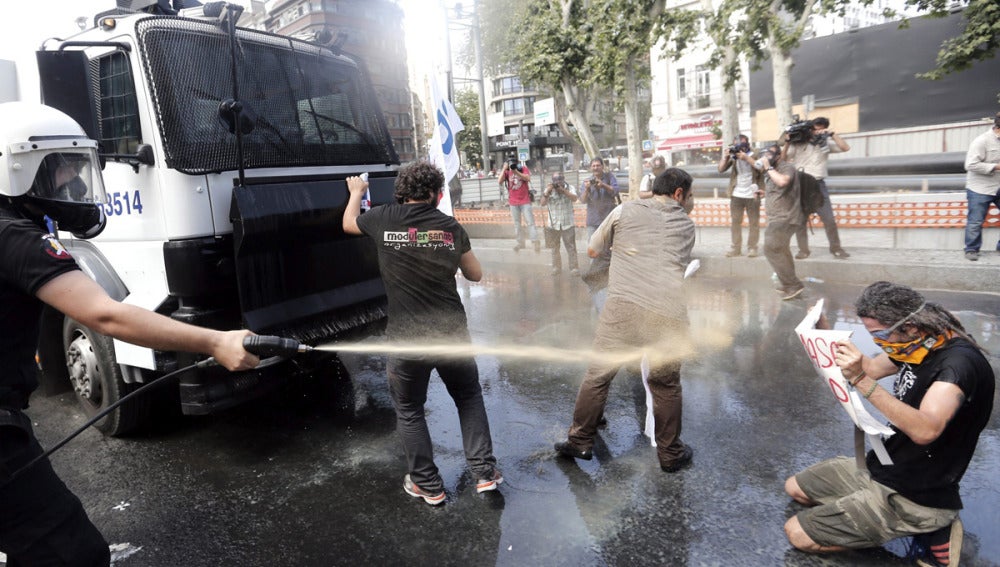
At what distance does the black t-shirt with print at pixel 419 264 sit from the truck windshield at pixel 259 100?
130 cm

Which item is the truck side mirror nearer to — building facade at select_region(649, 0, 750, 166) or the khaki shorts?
the khaki shorts

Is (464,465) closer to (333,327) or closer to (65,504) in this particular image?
(333,327)

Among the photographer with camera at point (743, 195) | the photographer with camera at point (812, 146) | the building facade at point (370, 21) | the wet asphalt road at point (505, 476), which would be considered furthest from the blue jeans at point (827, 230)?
the building facade at point (370, 21)

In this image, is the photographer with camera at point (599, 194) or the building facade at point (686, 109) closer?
the photographer with camera at point (599, 194)

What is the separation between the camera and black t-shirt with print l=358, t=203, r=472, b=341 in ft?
11.2

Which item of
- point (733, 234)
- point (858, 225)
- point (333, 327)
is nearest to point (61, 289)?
point (333, 327)

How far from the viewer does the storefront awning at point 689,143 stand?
36684mm

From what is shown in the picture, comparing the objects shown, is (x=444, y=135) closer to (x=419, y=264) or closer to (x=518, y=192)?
(x=518, y=192)

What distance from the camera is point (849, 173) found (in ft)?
55.4

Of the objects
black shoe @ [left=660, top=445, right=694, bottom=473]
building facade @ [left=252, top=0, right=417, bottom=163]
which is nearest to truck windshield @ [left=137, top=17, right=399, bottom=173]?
black shoe @ [left=660, top=445, right=694, bottom=473]

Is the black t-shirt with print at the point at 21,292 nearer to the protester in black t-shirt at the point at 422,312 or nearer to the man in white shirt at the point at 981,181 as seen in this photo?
the protester in black t-shirt at the point at 422,312

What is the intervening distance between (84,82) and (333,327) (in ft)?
6.88

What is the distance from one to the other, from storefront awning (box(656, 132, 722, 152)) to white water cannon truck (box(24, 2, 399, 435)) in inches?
1365

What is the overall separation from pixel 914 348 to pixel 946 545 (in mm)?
818
